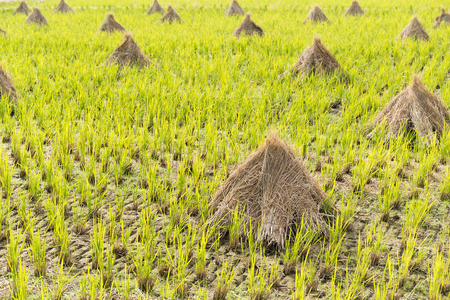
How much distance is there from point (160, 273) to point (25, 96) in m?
2.93

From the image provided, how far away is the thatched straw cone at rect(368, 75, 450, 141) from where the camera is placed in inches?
146

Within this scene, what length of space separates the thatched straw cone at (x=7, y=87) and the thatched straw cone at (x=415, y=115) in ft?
10.3

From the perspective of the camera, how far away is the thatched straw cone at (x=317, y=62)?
5258 mm

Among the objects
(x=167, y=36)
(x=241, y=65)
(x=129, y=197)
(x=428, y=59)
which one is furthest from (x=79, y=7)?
(x=129, y=197)

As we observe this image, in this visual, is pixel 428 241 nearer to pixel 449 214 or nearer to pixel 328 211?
pixel 449 214

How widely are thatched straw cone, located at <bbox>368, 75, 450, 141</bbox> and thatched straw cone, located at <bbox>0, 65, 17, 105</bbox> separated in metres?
3.14

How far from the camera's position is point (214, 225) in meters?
2.42

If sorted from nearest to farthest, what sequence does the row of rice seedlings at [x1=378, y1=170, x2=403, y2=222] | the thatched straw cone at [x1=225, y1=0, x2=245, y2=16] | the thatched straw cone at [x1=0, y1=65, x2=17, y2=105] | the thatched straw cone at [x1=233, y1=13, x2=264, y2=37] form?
the row of rice seedlings at [x1=378, y1=170, x2=403, y2=222], the thatched straw cone at [x1=0, y1=65, x2=17, y2=105], the thatched straw cone at [x1=233, y1=13, x2=264, y2=37], the thatched straw cone at [x1=225, y1=0, x2=245, y2=16]

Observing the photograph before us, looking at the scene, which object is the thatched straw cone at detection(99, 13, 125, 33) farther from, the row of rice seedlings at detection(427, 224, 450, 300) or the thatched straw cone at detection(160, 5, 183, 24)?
the row of rice seedlings at detection(427, 224, 450, 300)

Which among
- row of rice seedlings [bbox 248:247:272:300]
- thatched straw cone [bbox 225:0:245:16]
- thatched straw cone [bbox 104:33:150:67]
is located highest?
thatched straw cone [bbox 225:0:245:16]

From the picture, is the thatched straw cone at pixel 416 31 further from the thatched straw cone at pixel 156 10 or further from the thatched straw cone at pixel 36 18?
the thatched straw cone at pixel 36 18

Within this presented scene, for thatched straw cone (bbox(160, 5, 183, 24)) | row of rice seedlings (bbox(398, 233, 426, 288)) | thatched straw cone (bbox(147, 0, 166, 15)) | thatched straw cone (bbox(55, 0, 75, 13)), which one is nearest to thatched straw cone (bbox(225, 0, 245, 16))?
thatched straw cone (bbox(160, 5, 183, 24))

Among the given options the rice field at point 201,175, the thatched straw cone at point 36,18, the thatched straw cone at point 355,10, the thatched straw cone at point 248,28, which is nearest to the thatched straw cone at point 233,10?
the thatched straw cone at point 355,10

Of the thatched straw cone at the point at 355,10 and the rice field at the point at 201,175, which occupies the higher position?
the thatched straw cone at the point at 355,10
